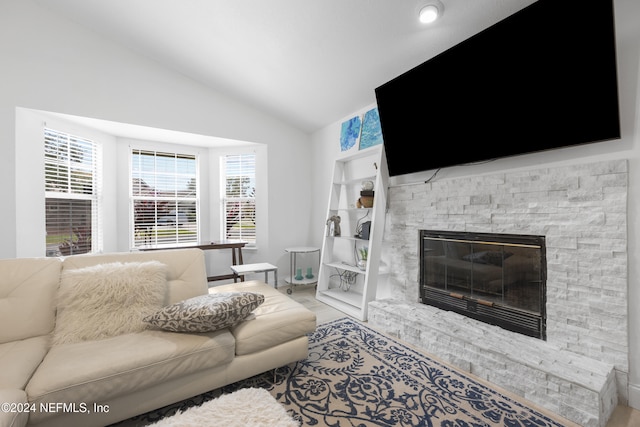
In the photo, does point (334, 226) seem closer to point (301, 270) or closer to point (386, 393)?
point (301, 270)

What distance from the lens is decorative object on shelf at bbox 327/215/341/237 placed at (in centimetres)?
362

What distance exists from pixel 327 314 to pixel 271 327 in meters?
1.39

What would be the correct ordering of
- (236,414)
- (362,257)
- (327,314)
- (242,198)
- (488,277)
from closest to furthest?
(236,414)
(488,277)
(327,314)
(362,257)
(242,198)

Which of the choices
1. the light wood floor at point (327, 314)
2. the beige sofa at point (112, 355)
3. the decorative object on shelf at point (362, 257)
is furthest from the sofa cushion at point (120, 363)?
the decorative object on shelf at point (362, 257)

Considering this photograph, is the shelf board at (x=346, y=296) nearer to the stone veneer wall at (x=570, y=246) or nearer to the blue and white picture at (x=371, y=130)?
the stone veneer wall at (x=570, y=246)

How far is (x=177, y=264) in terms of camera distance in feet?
7.00

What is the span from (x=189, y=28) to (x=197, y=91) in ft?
3.32

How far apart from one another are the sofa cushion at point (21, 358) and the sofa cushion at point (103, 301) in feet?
0.27

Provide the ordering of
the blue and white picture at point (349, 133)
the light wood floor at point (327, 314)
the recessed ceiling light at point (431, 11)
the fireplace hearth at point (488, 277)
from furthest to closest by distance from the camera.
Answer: the blue and white picture at point (349, 133)
the fireplace hearth at point (488, 277)
the recessed ceiling light at point (431, 11)
the light wood floor at point (327, 314)

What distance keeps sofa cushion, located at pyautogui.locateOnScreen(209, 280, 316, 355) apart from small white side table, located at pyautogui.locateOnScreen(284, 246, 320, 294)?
5.94 ft

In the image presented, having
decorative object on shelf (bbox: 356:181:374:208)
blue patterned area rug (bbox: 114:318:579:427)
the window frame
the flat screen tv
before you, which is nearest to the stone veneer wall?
blue patterned area rug (bbox: 114:318:579:427)

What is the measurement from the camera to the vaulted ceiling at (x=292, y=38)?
2.16m

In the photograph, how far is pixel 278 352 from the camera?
1854 mm

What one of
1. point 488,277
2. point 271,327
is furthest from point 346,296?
point 271,327
